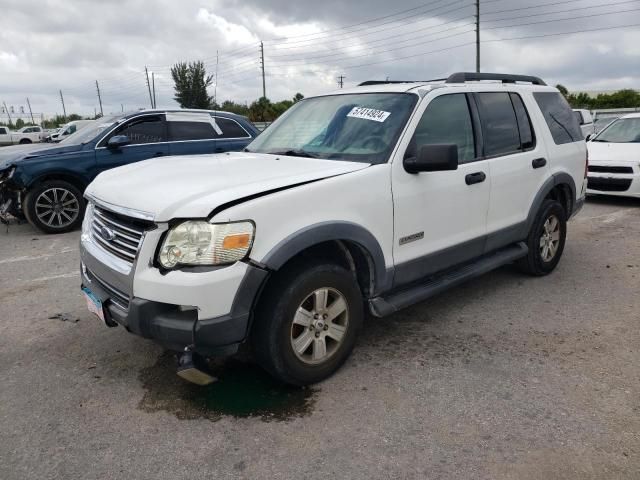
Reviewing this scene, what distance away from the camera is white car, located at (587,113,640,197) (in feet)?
28.8

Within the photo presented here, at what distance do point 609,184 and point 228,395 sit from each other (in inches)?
330

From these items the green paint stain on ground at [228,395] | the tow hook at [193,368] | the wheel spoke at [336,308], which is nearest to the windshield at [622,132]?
the wheel spoke at [336,308]

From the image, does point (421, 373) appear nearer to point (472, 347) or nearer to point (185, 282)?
point (472, 347)

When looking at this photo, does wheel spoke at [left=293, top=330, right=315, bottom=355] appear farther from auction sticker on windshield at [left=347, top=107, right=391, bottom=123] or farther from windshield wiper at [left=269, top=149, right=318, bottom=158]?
auction sticker on windshield at [left=347, top=107, right=391, bottom=123]

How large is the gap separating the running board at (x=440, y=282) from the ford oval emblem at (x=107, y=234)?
163cm

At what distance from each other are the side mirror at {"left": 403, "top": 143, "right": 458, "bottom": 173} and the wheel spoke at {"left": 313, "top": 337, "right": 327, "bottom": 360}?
4.16ft

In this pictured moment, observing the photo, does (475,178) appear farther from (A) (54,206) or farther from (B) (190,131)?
(A) (54,206)

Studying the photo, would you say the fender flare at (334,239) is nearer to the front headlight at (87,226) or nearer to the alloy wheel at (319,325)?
the alloy wheel at (319,325)

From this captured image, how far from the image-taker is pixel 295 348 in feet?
9.77

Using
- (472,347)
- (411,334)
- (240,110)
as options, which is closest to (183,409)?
(411,334)

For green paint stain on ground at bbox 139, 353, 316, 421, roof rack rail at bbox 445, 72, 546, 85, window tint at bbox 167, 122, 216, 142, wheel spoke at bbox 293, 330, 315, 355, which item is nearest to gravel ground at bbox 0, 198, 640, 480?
green paint stain on ground at bbox 139, 353, 316, 421

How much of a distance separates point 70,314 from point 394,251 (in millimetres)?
2783

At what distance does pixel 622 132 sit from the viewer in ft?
32.3

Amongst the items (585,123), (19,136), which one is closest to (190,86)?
(19,136)
